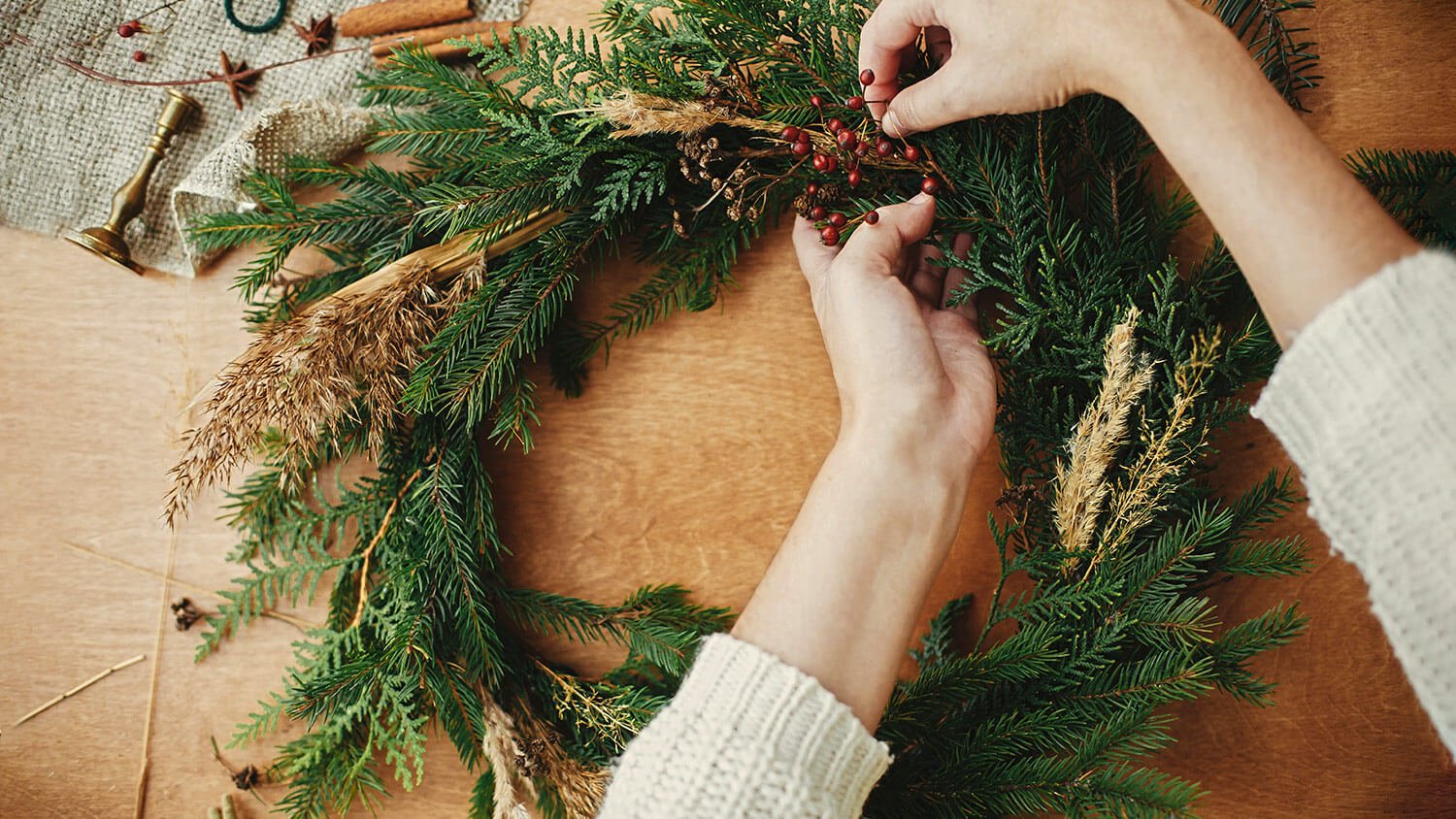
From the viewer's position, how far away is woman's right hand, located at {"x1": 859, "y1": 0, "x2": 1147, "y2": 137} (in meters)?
0.83

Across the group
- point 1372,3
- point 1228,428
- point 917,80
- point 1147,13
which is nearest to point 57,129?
point 917,80

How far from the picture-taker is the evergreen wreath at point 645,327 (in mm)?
968

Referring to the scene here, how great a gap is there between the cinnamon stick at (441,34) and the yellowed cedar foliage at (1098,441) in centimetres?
98

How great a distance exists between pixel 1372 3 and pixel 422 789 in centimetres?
174

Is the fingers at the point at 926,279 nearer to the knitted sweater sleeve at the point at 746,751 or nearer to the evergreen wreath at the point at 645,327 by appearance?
the evergreen wreath at the point at 645,327

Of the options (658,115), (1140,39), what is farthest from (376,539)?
(1140,39)

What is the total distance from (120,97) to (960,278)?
51.7 inches

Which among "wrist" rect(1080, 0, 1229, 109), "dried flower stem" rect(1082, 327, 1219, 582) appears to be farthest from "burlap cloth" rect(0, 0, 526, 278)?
"dried flower stem" rect(1082, 327, 1219, 582)

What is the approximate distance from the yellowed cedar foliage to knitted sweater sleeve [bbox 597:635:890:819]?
0.35m

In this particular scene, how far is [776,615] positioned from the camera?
0.87m

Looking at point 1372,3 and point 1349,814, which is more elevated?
point 1372,3

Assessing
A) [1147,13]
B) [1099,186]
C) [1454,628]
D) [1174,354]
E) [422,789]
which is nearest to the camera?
[1454,628]

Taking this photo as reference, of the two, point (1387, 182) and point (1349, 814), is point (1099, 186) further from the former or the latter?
point (1349, 814)

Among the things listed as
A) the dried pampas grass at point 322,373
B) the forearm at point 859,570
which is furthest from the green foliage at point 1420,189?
the dried pampas grass at point 322,373
